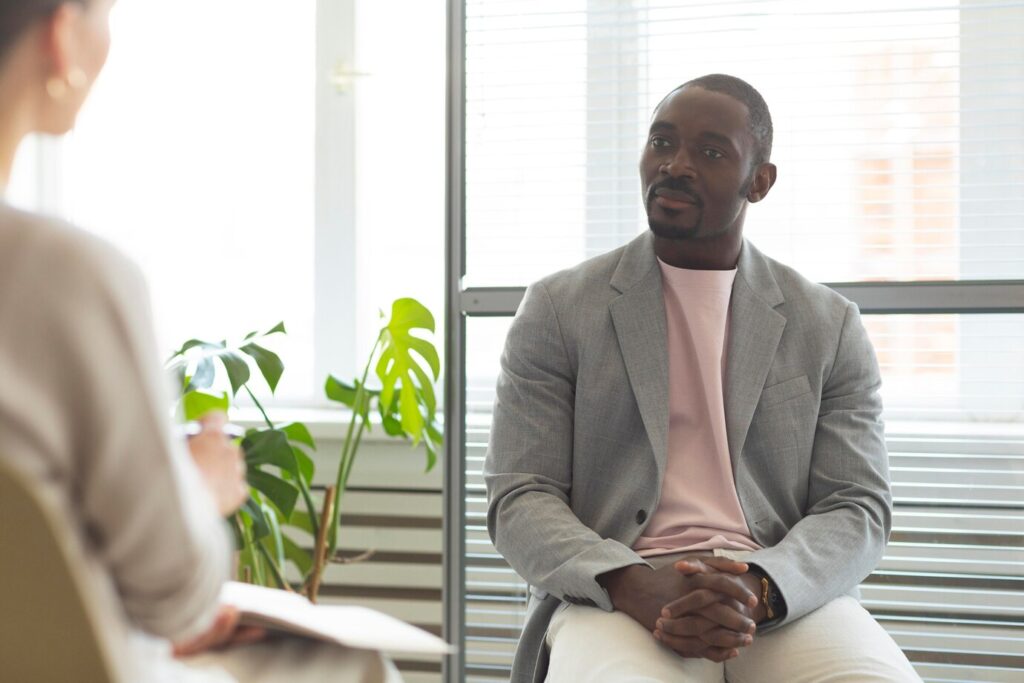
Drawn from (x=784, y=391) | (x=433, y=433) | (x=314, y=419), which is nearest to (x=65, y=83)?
(x=784, y=391)

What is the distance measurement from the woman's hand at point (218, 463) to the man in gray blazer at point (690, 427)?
782 mm

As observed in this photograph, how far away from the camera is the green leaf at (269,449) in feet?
7.29

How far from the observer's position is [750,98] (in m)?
1.95

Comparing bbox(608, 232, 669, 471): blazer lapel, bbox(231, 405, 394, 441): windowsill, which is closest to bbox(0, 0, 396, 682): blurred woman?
bbox(608, 232, 669, 471): blazer lapel

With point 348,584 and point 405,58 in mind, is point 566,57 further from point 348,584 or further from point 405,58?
point 348,584

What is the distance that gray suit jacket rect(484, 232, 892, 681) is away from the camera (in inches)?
69.4

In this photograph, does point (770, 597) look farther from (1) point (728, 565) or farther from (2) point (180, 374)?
(2) point (180, 374)

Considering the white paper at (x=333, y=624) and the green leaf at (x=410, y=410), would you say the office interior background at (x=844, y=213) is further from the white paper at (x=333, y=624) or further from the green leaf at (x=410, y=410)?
the white paper at (x=333, y=624)

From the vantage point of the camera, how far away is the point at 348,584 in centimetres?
287

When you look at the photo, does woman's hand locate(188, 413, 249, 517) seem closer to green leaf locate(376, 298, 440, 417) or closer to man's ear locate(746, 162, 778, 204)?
man's ear locate(746, 162, 778, 204)

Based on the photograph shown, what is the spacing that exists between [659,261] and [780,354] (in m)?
0.27

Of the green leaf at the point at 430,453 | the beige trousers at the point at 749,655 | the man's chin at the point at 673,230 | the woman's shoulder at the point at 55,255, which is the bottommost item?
the beige trousers at the point at 749,655

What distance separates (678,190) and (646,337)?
26 centimetres

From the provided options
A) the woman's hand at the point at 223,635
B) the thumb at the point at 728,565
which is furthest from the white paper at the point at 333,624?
the thumb at the point at 728,565
